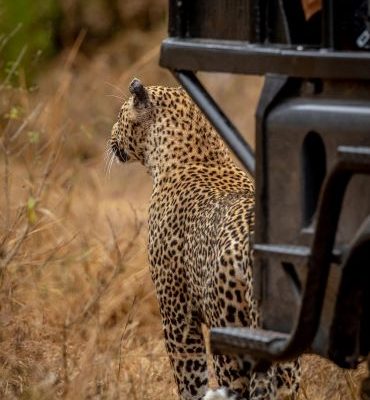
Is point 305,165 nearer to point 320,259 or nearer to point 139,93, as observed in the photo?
point 320,259

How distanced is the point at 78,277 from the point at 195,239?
6.38ft

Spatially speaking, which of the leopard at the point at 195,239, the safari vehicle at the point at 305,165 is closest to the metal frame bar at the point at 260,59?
the safari vehicle at the point at 305,165

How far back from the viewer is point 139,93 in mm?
7094

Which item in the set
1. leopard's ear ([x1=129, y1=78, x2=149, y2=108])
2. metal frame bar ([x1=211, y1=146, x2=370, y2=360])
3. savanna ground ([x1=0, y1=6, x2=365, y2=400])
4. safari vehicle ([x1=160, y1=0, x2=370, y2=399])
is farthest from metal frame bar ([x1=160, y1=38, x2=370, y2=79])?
leopard's ear ([x1=129, y1=78, x2=149, y2=108])

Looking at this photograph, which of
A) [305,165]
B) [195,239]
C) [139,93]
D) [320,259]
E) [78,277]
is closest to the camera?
[320,259]

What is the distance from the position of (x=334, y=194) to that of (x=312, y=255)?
0.19 meters

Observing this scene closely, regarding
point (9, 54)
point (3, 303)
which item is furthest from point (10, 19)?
point (3, 303)

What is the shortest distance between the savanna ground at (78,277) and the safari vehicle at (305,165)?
3.11ft

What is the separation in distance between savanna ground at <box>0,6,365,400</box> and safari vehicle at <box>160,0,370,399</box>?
0.95m

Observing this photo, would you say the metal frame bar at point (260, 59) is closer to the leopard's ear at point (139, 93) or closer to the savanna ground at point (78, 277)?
the savanna ground at point (78, 277)

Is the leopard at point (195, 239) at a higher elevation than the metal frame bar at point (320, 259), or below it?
below

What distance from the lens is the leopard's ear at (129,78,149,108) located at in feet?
23.1

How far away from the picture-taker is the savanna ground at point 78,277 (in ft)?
19.7

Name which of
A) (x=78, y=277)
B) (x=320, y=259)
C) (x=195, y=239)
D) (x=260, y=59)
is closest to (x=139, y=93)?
(x=195, y=239)
